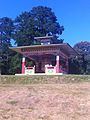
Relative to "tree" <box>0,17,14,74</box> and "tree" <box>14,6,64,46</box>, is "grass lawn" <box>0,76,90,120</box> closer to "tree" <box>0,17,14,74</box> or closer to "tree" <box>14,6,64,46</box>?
"tree" <box>0,17,14,74</box>

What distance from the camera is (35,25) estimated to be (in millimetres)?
60062

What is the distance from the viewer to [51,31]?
6191cm

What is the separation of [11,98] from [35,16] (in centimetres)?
4656

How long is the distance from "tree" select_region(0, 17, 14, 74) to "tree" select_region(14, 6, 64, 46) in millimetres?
1910

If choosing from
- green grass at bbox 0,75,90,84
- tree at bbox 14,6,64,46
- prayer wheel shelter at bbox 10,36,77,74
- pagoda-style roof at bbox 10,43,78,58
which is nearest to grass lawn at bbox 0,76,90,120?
green grass at bbox 0,75,90,84

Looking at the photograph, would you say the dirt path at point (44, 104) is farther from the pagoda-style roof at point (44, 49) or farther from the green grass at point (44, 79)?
the pagoda-style roof at point (44, 49)

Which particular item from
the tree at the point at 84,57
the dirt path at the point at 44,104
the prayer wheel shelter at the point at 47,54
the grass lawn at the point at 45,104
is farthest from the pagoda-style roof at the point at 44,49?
the tree at the point at 84,57

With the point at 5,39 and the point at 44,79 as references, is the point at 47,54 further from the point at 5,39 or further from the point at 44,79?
the point at 5,39

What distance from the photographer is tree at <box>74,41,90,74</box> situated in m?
60.1

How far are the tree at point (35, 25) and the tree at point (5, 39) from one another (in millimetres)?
1910

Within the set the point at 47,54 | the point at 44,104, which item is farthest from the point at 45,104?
the point at 47,54

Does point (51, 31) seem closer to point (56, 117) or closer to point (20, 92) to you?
point (20, 92)

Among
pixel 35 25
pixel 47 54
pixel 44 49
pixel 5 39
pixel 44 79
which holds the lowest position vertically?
pixel 44 79

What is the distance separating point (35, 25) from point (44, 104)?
1759 inches
